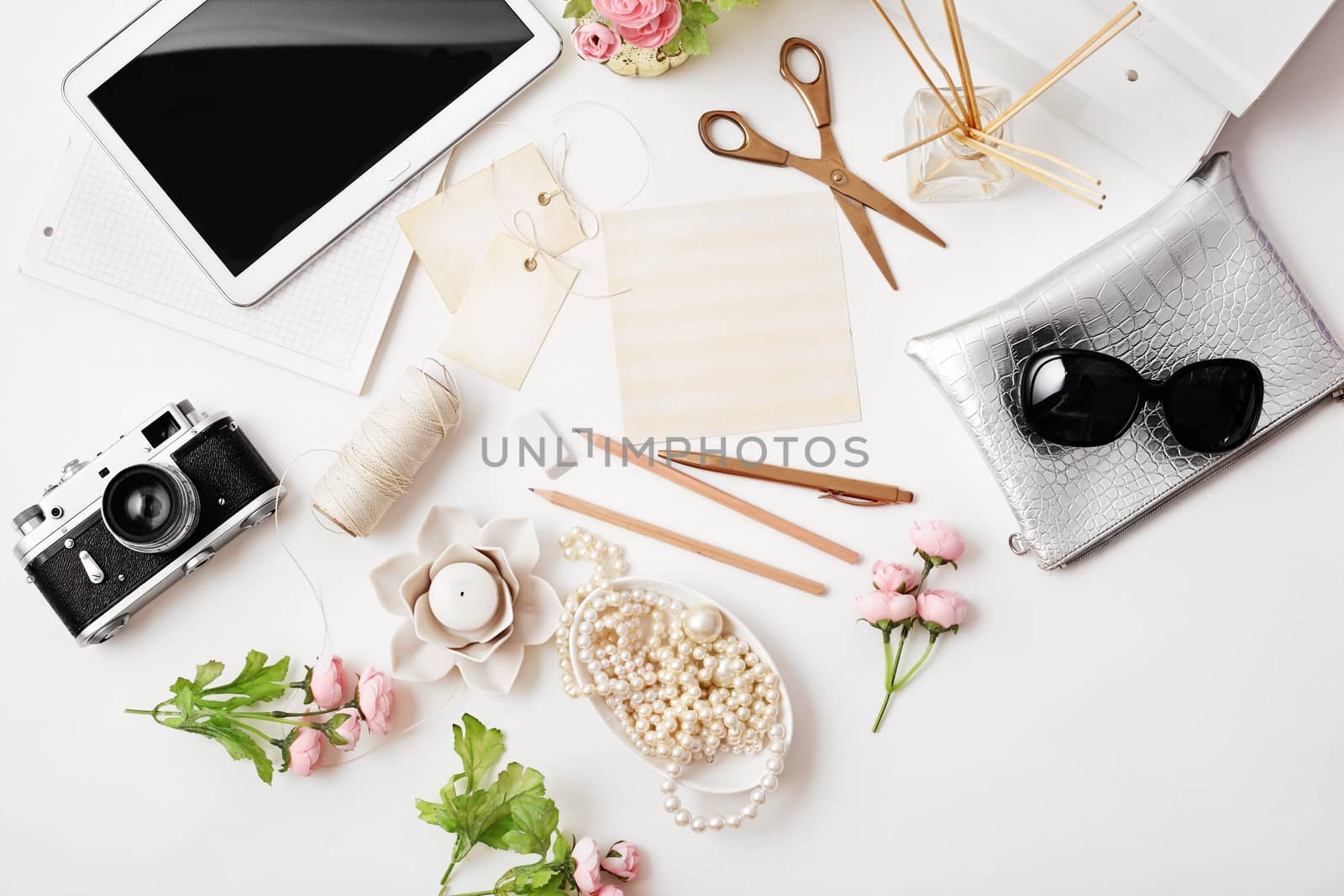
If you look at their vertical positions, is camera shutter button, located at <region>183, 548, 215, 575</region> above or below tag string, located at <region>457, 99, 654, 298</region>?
below

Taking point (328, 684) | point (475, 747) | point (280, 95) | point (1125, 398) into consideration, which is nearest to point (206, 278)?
point (280, 95)

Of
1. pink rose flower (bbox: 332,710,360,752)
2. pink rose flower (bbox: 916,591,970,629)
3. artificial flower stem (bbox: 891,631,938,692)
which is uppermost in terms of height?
pink rose flower (bbox: 332,710,360,752)

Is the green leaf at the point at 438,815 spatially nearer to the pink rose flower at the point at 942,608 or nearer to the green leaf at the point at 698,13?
the pink rose flower at the point at 942,608

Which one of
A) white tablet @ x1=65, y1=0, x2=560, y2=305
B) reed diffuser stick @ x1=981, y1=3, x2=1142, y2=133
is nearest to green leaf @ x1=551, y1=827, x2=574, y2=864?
white tablet @ x1=65, y1=0, x2=560, y2=305

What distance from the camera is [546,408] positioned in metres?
0.80

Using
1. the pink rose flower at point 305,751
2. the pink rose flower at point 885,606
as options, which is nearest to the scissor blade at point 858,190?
the pink rose flower at point 885,606

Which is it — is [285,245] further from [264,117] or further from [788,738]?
[788,738]

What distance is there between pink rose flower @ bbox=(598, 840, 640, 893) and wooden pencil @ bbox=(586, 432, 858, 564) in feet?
1.01

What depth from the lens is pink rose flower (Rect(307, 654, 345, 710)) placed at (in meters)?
0.76

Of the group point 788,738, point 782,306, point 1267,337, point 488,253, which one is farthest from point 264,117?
point 1267,337

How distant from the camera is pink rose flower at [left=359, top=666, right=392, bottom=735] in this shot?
0.75 metres

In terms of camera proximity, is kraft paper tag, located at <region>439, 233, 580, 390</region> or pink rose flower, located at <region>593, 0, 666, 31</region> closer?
pink rose flower, located at <region>593, 0, 666, 31</region>

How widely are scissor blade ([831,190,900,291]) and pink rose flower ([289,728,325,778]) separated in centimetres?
65

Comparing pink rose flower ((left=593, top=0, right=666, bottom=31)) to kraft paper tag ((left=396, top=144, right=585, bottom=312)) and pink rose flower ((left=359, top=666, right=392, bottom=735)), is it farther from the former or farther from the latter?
pink rose flower ((left=359, top=666, right=392, bottom=735))
